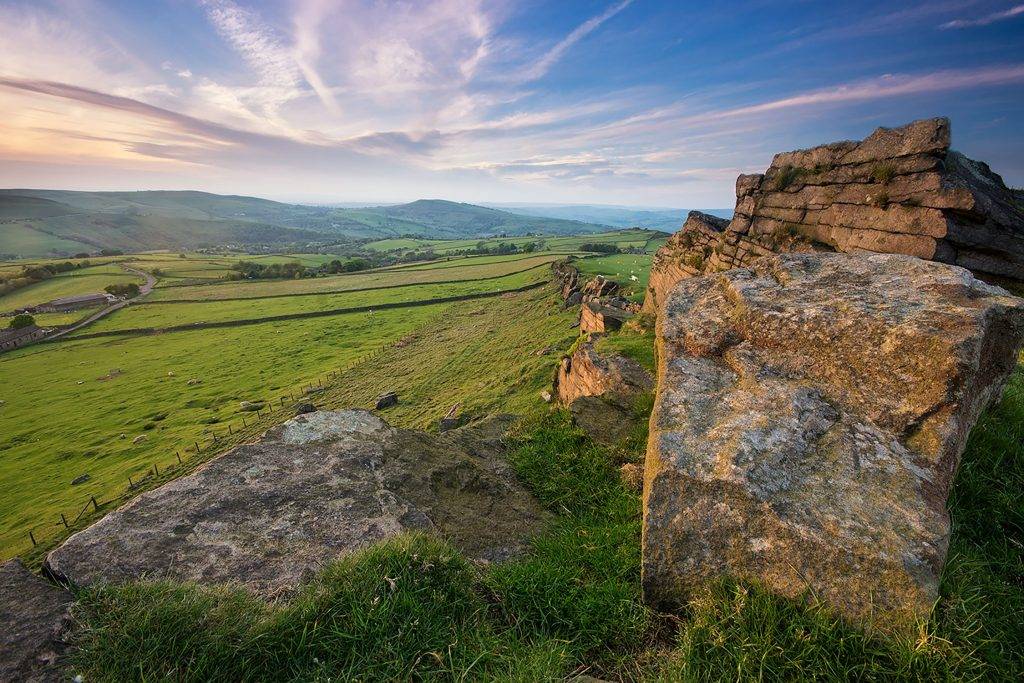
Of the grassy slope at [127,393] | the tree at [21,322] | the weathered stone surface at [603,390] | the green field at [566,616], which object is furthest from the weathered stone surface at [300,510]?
the tree at [21,322]

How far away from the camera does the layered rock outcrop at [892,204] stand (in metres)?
9.54

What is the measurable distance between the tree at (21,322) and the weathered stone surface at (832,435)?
115188mm

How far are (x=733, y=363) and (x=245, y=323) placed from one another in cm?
8569

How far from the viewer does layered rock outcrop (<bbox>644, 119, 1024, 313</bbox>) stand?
31.3ft

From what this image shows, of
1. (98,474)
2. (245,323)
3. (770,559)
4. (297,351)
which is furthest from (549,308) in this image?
(245,323)

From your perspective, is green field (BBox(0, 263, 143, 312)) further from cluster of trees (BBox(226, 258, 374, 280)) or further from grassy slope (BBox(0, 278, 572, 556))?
grassy slope (BBox(0, 278, 572, 556))

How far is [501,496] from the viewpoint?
714cm

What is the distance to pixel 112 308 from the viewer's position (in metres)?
92.4

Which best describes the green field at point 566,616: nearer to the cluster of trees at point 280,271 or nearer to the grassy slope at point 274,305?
the grassy slope at point 274,305

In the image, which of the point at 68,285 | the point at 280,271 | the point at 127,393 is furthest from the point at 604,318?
the point at 68,285

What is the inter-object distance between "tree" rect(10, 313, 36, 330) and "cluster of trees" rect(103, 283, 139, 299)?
23748 millimetres

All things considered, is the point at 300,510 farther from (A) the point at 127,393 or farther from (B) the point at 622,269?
(B) the point at 622,269

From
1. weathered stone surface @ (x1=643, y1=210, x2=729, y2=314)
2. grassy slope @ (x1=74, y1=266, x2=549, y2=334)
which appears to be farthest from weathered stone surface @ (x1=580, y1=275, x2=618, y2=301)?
grassy slope @ (x1=74, y1=266, x2=549, y2=334)

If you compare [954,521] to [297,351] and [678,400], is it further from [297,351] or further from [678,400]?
[297,351]
